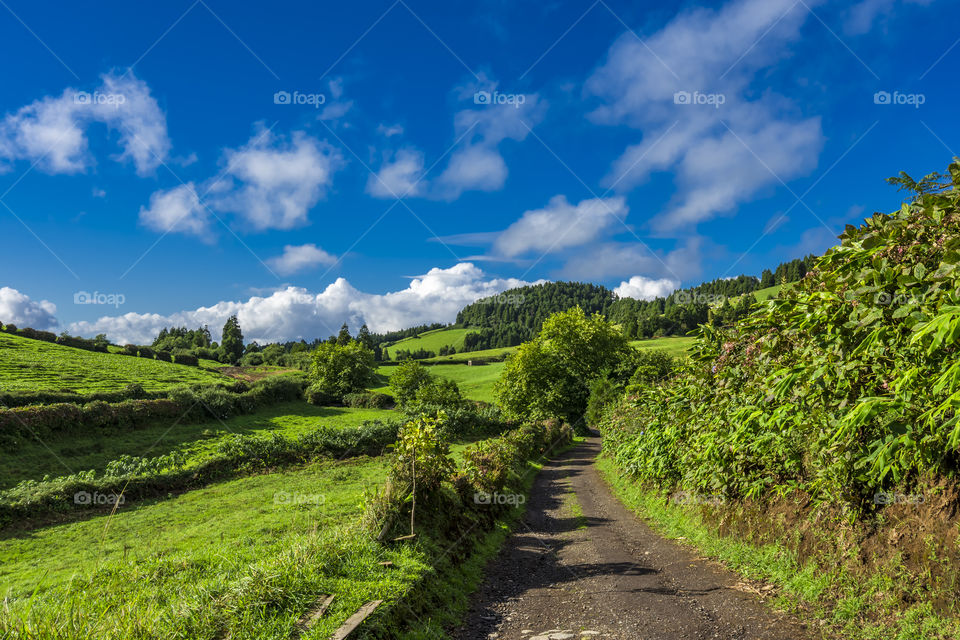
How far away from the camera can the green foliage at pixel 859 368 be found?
10.3ft

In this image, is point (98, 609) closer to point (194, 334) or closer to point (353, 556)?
point (353, 556)

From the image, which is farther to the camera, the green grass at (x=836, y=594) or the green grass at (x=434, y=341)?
the green grass at (x=434, y=341)

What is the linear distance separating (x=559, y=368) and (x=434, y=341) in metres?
115

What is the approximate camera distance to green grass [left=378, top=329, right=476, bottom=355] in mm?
149375

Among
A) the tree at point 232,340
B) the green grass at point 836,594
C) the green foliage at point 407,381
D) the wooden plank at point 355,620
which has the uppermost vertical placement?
the tree at point 232,340

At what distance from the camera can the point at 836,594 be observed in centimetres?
514

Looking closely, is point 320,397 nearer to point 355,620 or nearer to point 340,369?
point 340,369

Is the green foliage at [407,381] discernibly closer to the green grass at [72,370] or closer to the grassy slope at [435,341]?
the green grass at [72,370]

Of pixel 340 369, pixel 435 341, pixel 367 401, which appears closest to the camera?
pixel 367 401

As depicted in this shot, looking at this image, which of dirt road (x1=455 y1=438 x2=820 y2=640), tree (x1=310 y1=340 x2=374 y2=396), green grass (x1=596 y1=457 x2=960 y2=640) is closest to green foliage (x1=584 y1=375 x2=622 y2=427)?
tree (x1=310 y1=340 x2=374 y2=396)

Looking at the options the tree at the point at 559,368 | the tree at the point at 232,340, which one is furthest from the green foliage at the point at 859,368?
the tree at the point at 232,340

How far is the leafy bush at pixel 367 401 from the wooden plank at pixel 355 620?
147 feet

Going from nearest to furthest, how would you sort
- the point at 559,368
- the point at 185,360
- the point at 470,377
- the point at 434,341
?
1. the point at 559,368
2. the point at 185,360
3. the point at 470,377
4. the point at 434,341

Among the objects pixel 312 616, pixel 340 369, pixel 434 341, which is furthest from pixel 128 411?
pixel 434 341
